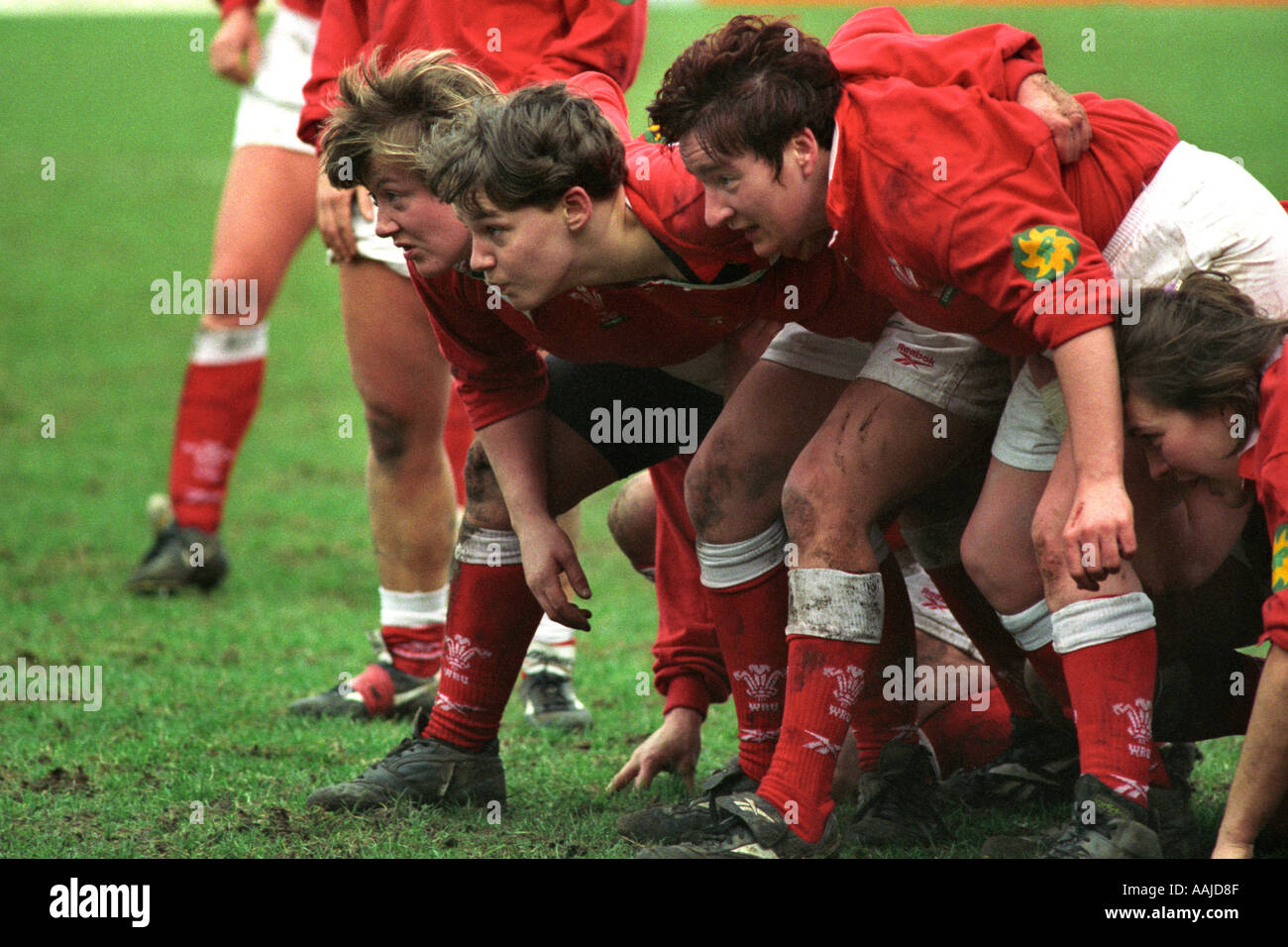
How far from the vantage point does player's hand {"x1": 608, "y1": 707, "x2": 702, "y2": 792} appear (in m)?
3.19

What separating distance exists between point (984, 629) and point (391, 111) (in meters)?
1.45

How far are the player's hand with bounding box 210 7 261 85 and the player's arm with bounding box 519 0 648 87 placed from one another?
1805 millimetres

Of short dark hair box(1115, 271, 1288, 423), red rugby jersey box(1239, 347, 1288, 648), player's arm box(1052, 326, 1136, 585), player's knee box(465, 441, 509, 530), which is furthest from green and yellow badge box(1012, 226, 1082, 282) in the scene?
player's knee box(465, 441, 509, 530)

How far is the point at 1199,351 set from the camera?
2367 millimetres

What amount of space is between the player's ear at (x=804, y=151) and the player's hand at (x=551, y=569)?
824mm

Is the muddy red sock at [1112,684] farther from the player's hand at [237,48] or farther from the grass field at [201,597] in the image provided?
Result: the player's hand at [237,48]

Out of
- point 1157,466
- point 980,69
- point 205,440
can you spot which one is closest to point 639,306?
point 980,69

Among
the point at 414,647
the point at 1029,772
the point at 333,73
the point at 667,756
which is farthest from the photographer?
the point at 414,647

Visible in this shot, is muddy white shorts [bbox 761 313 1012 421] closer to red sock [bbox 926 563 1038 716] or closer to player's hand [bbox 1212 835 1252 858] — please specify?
red sock [bbox 926 563 1038 716]

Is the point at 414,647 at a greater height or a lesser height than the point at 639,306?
lesser

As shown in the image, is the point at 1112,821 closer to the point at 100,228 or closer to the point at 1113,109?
the point at 1113,109

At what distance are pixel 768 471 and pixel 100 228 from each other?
1256 centimetres

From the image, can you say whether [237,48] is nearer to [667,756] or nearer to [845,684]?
[667,756]

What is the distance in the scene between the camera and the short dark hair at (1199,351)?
2.37 m
